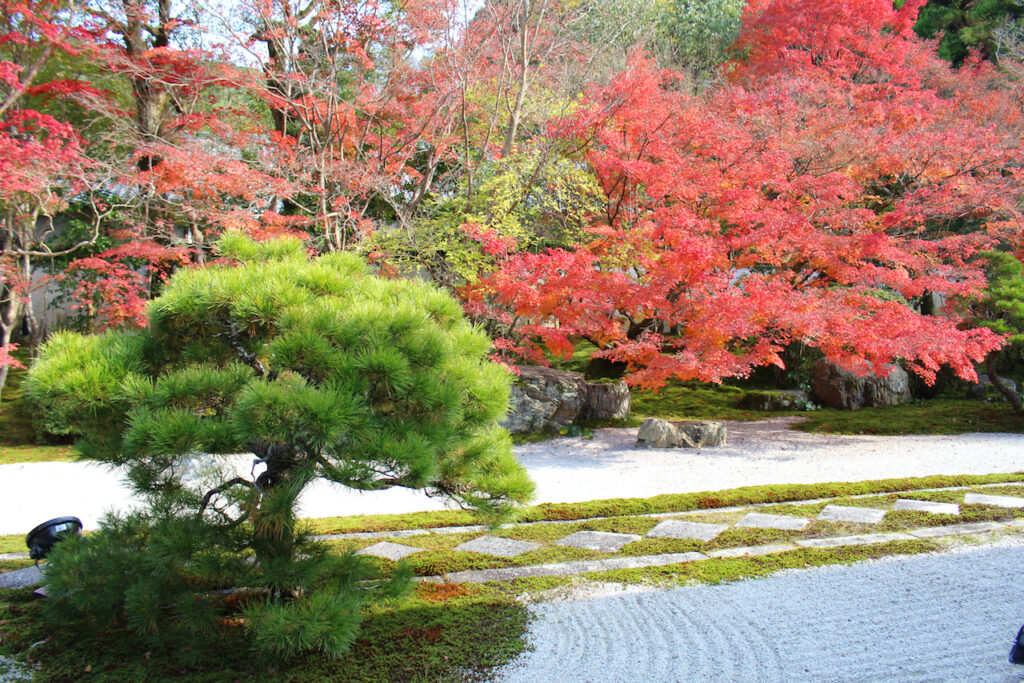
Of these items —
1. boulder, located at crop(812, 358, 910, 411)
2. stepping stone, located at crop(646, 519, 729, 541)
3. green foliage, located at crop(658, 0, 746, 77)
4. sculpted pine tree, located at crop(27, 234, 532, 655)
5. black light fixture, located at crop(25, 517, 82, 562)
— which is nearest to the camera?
sculpted pine tree, located at crop(27, 234, 532, 655)

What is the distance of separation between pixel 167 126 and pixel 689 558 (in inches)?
303

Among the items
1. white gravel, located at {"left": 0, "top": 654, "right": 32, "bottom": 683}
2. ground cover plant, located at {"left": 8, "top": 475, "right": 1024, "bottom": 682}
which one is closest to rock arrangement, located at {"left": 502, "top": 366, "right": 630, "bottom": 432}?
ground cover plant, located at {"left": 8, "top": 475, "right": 1024, "bottom": 682}

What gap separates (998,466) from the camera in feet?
17.8

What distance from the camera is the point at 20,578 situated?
10.7ft

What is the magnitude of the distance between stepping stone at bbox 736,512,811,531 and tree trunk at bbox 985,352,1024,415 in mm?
5134

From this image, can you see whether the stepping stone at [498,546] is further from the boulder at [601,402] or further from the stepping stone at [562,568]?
the boulder at [601,402]

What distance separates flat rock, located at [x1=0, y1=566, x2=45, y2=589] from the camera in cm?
316

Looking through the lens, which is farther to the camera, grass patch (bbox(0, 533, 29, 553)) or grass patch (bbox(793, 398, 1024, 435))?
grass patch (bbox(793, 398, 1024, 435))

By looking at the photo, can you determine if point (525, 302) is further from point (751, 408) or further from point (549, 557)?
point (751, 408)

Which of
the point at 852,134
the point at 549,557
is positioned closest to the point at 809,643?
the point at 549,557

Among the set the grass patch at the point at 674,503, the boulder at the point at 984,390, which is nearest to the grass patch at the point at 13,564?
the grass patch at the point at 674,503

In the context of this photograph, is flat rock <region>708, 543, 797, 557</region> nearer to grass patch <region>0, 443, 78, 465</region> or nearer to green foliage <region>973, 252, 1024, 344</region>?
green foliage <region>973, 252, 1024, 344</region>

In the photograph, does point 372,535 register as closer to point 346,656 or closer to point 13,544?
point 346,656

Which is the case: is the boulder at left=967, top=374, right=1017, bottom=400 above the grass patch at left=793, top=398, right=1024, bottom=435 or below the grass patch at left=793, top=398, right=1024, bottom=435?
above
